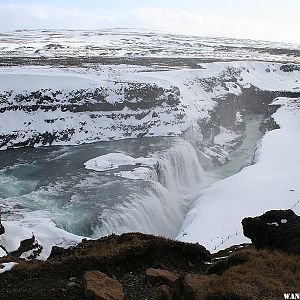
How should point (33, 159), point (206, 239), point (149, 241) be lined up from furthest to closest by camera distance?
1. point (33, 159)
2. point (206, 239)
3. point (149, 241)

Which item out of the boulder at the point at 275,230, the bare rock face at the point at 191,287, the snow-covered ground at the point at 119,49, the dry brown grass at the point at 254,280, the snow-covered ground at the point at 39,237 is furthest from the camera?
the snow-covered ground at the point at 119,49

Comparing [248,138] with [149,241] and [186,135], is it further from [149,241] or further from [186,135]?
[149,241]

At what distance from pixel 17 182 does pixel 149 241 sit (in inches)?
722

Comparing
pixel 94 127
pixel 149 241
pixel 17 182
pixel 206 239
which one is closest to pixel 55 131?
pixel 94 127

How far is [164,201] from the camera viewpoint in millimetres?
28312

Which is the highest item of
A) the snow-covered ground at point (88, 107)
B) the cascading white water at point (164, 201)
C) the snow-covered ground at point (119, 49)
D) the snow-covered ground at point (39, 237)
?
the snow-covered ground at point (119, 49)

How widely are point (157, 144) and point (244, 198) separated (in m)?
14.6

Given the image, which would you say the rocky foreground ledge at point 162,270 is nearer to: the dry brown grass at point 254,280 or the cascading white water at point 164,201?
the dry brown grass at point 254,280

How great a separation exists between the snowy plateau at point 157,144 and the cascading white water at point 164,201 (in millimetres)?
77

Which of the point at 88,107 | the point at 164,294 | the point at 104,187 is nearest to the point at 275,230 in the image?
the point at 164,294

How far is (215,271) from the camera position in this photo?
1115 cm

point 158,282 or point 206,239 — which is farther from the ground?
point 158,282

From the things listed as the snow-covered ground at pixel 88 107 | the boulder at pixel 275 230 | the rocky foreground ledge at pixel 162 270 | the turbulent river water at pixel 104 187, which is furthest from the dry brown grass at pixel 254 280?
the snow-covered ground at pixel 88 107

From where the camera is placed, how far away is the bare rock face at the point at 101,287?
9.23m
